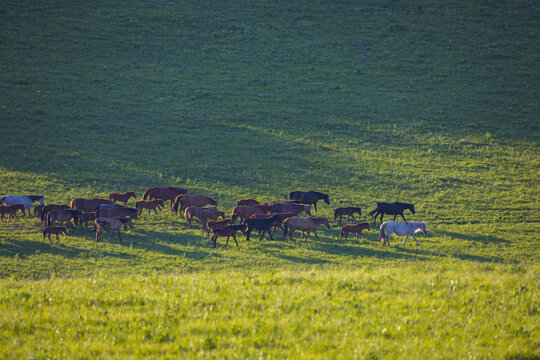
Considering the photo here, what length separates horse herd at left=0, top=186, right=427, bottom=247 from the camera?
70.5ft

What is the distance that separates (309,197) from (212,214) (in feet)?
21.6

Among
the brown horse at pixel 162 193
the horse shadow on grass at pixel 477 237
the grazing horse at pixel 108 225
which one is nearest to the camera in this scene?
the grazing horse at pixel 108 225

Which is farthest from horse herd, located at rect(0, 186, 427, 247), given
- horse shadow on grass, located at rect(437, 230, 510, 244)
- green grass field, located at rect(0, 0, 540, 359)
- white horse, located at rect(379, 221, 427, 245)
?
horse shadow on grass, located at rect(437, 230, 510, 244)

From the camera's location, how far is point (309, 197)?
27969 mm

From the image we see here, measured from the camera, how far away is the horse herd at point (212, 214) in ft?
70.5

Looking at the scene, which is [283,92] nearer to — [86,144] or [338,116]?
[338,116]

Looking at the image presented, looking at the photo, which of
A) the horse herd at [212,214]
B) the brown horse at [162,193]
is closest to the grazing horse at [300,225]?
the horse herd at [212,214]

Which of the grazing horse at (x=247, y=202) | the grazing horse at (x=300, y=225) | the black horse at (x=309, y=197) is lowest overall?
the grazing horse at (x=300, y=225)

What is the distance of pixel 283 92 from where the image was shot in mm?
53969

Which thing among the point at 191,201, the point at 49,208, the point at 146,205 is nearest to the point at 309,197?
the point at 191,201

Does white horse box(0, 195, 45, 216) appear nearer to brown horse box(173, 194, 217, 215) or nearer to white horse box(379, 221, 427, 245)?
brown horse box(173, 194, 217, 215)

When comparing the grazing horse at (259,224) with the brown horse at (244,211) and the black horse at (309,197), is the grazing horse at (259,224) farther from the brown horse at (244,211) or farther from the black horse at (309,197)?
the black horse at (309,197)

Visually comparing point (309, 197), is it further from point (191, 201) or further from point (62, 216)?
point (62, 216)

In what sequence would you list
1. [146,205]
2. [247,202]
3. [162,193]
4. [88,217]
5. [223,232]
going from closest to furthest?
[223,232], [88,217], [146,205], [247,202], [162,193]
